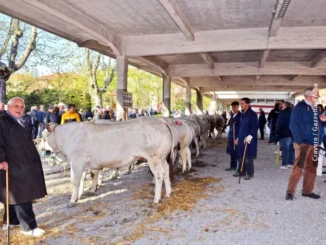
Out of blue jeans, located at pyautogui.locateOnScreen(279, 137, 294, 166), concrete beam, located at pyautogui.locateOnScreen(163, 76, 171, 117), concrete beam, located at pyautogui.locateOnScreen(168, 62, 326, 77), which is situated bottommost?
blue jeans, located at pyautogui.locateOnScreen(279, 137, 294, 166)

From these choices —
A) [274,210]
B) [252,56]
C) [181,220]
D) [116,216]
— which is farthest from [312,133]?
[252,56]

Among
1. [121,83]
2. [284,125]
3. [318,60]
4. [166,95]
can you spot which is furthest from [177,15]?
[166,95]

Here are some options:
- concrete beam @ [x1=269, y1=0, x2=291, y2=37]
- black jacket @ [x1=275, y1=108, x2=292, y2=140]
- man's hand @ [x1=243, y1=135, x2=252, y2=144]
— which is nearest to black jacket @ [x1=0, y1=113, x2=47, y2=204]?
man's hand @ [x1=243, y1=135, x2=252, y2=144]

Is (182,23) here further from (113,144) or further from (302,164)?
(302,164)

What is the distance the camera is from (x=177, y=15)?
712 cm

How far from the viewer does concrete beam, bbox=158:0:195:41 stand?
650cm

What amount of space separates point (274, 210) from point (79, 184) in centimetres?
352

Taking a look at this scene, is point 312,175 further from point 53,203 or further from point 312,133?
point 53,203

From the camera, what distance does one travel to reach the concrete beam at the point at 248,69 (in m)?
14.2

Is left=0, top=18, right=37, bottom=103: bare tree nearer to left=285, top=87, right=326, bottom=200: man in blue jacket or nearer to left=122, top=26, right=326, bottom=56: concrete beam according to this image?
left=122, top=26, right=326, bottom=56: concrete beam

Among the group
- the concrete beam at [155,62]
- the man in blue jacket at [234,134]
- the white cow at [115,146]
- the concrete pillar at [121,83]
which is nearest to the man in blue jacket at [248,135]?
the man in blue jacket at [234,134]

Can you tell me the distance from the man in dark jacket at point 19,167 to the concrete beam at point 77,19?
3.37m

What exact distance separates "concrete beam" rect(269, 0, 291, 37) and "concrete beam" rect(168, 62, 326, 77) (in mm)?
6170

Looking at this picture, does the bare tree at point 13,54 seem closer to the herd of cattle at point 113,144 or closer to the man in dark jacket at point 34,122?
the man in dark jacket at point 34,122
